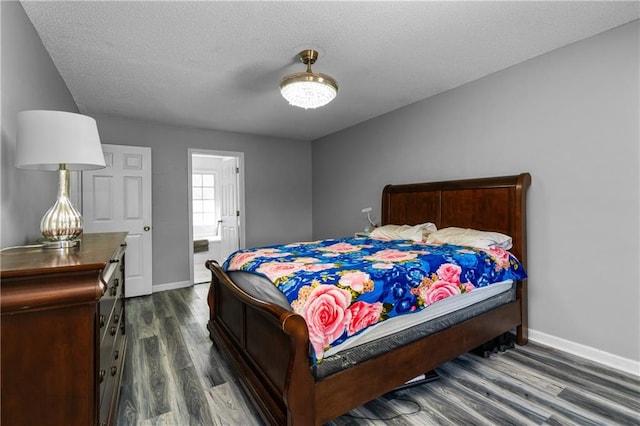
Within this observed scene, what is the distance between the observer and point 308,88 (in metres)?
2.32

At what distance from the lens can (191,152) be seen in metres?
4.57

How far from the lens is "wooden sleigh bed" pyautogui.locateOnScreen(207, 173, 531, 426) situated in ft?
4.65

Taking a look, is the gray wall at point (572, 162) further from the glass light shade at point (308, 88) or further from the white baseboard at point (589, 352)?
the glass light shade at point (308, 88)

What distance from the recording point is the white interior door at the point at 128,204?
3.84 m

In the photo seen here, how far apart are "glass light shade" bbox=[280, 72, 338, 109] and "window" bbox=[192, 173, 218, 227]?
564cm

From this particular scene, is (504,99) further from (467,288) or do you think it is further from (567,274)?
(467,288)

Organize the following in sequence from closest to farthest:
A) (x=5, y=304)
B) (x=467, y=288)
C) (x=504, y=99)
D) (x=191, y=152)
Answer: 1. (x=5, y=304)
2. (x=467, y=288)
3. (x=504, y=99)
4. (x=191, y=152)

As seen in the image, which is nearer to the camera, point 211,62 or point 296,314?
Result: point 296,314

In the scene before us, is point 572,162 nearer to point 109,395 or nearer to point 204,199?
point 109,395

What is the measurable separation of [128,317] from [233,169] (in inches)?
107

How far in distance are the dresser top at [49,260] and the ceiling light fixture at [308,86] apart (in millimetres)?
1628

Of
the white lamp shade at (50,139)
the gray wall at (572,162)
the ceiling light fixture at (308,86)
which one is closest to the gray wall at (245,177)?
the ceiling light fixture at (308,86)

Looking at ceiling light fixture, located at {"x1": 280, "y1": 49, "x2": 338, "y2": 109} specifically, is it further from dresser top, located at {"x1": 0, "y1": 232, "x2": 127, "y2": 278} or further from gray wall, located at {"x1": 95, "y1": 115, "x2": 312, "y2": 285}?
gray wall, located at {"x1": 95, "y1": 115, "x2": 312, "y2": 285}

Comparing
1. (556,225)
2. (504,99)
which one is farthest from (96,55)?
(556,225)
